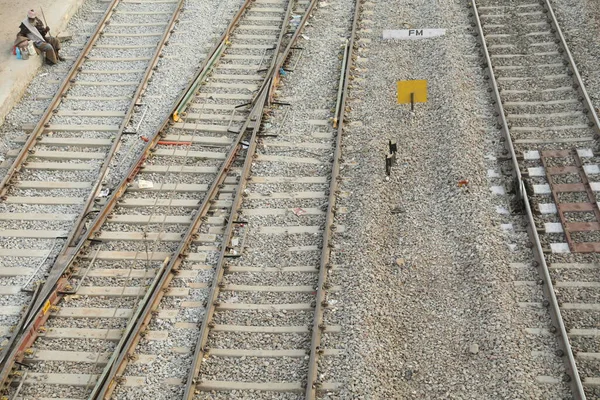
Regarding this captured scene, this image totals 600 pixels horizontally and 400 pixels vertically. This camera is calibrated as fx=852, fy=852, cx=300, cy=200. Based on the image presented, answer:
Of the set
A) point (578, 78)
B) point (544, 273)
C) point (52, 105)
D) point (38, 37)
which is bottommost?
point (578, 78)

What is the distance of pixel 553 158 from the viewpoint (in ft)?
45.4

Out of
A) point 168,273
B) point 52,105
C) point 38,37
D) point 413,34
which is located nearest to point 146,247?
point 168,273

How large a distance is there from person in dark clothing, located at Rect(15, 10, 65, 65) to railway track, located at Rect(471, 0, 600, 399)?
335 inches

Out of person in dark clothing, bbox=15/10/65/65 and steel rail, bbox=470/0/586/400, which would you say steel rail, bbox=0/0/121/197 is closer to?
person in dark clothing, bbox=15/10/65/65

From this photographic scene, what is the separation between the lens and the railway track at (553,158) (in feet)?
35.1

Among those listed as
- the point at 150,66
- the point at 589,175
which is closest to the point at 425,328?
the point at 589,175

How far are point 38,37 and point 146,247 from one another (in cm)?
684

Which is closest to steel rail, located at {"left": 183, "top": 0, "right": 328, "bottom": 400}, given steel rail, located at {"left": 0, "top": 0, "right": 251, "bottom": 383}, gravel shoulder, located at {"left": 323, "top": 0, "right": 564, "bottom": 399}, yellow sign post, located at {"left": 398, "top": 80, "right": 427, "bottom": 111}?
gravel shoulder, located at {"left": 323, "top": 0, "right": 564, "bottom": 399}

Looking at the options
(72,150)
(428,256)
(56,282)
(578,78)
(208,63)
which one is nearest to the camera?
(56,282)

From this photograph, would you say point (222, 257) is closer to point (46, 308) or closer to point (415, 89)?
point (46, 308)

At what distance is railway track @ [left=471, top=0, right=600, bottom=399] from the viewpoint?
10703 mm

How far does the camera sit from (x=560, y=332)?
10453 millimetres

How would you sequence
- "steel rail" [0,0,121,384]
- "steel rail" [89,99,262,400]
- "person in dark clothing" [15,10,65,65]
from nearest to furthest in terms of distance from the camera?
"steel rail" [89,99,262,400] → "steel rail" [0,0,121,384] → "person in dark clothing" [15,10,65,65]

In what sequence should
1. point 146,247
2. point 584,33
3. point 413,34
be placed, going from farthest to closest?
1. point 413,34
2. point 584,33
3. point 146,247
